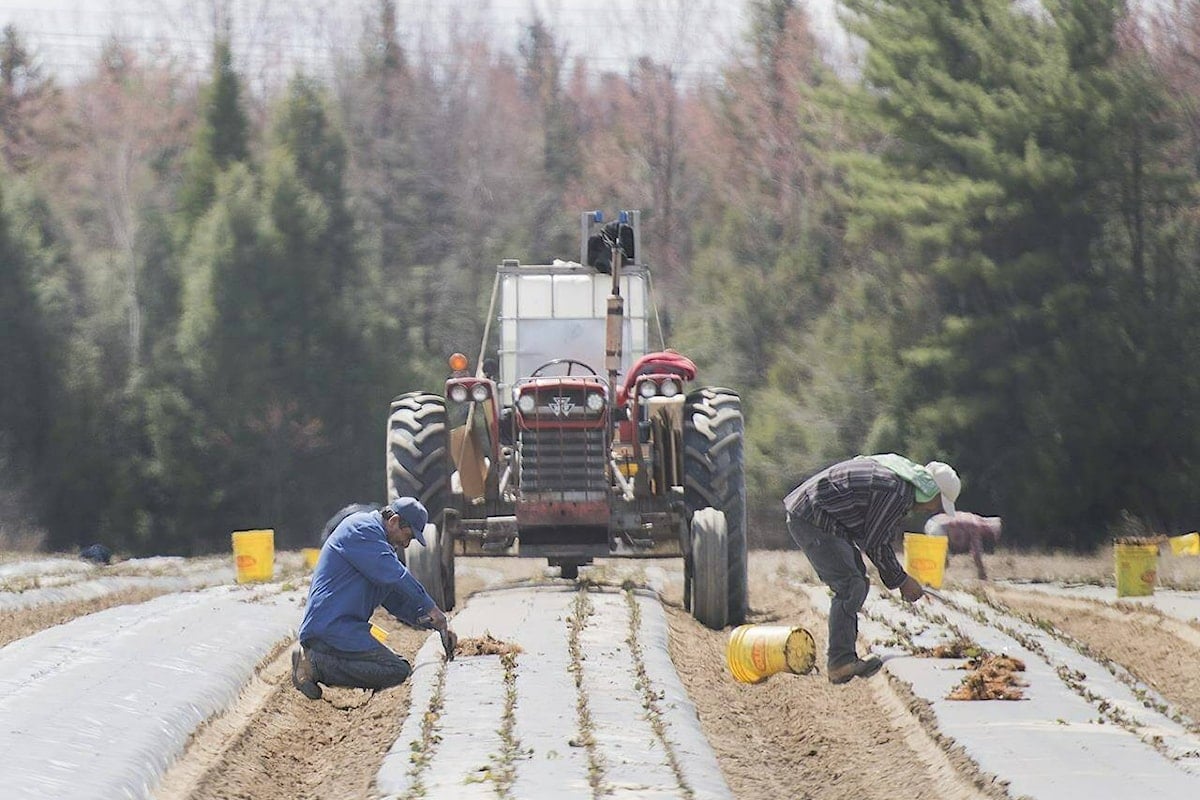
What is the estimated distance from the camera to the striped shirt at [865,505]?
11.3 meters

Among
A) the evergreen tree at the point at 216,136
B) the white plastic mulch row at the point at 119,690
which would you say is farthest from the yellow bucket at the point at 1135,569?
the evergreen tree at the point at 216,136

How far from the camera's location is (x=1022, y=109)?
33.8 meters

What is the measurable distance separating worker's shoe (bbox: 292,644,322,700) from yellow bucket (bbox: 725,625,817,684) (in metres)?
2.89

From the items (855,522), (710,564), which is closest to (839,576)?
(855,522)

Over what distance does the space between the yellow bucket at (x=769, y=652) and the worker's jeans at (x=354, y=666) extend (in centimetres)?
251

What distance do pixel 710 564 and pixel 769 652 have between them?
7.96 feet

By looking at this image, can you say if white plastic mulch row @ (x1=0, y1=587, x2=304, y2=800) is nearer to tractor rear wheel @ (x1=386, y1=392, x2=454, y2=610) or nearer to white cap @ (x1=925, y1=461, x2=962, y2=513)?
tractor rear wheel @ (x1=386, y1=392, x2=454, y2=610)

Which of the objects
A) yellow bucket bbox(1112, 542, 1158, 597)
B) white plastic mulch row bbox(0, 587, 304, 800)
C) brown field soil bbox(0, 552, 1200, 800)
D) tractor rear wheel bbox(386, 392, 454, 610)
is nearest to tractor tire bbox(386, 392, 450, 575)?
tractor rear wheel bbox(386, 392, 454, 610)

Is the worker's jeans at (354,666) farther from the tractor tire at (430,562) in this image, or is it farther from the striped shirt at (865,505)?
the tractor tire at (430,562)

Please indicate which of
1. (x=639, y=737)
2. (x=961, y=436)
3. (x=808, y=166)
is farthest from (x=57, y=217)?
(x=639, y=737)

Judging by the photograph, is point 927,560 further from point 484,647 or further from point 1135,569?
point 484,647

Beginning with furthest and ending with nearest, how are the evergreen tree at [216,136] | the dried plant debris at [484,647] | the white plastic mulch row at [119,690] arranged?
the evergreen tree at [216,136], the dried plant debris at [484,647], the white plastic mulch row at [119,690]

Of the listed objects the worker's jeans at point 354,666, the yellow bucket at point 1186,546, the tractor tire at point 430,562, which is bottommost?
the yellow bucket at point 1186,546

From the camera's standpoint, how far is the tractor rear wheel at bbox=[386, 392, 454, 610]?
14969 mm
